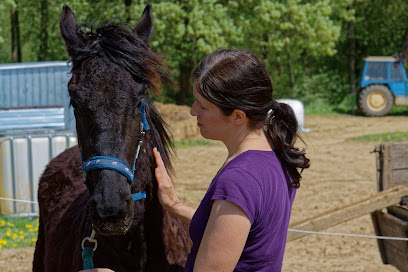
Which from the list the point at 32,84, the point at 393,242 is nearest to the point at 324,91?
the point at 32,84

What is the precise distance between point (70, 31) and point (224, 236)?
1.60 m

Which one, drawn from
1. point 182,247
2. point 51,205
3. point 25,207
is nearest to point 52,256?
point 51,205

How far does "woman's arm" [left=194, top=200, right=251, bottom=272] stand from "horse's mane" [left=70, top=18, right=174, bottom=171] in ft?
3.72

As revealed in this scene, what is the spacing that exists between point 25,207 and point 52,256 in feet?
16.4

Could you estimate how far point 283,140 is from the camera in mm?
2129

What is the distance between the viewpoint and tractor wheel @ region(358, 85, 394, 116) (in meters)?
22.8

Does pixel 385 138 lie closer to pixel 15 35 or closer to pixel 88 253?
pixel 88 253

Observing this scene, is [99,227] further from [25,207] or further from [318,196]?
[318,196]

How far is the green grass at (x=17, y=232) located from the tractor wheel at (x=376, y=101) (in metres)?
17.1

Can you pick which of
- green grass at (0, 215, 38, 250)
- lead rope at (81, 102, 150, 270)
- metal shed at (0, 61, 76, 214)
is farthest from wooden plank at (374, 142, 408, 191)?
green grass at (0, 215, 38, 250)

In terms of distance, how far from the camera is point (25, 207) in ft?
27.7

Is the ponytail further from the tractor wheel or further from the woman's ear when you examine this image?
the tractor wheel

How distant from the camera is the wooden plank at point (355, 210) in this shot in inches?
190

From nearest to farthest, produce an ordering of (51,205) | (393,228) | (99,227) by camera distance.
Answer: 1. (99,227)
2. (51,205)
3. (393,228)
